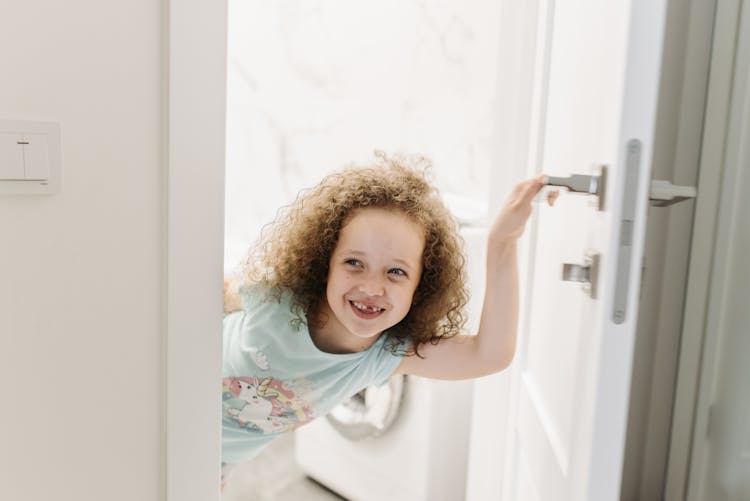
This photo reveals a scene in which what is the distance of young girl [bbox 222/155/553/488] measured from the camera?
1234mm

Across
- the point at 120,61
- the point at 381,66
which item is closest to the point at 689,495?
the point at 120,61

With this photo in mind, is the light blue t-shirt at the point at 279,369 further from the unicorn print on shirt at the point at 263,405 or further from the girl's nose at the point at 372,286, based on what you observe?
the girl's nose at the point at 372,286

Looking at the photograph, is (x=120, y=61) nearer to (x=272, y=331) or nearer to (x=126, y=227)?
(x=126, y=227)

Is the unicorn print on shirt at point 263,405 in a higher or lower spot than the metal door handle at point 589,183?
lower

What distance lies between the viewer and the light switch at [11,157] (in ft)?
2.74

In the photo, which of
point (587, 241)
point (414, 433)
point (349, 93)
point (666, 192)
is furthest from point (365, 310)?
point (349, 93)

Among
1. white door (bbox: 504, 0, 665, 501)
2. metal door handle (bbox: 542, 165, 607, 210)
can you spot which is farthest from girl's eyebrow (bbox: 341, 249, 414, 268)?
metal door handle (bbox: 542, 165, 607, 210)

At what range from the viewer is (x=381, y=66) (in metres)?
2.76

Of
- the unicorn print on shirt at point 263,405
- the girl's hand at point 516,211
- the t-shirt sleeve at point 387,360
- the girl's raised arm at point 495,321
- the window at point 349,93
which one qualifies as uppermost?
the window at point 349,93

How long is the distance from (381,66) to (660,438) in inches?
72.0

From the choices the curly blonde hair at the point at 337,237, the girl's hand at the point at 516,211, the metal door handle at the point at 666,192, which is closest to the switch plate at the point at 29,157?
the curly blonde hair at the point at 337,237

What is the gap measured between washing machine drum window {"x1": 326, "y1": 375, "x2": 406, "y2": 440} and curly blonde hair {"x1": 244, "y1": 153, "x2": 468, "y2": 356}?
0.70m

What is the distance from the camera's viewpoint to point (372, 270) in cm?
123

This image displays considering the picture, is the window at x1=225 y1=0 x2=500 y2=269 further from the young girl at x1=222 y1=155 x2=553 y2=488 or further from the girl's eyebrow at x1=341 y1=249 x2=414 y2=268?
the girl's eyebrow at x1=341 y1=249 x2=414 y2=268
